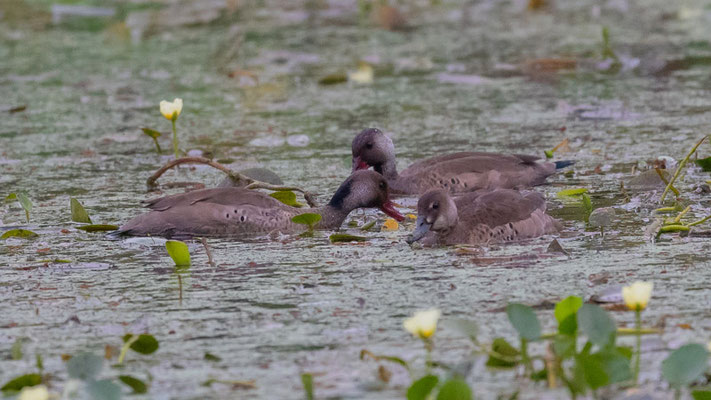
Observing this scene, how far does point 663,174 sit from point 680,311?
2.54 meters

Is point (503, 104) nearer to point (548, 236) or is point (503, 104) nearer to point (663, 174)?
point (663, 174)

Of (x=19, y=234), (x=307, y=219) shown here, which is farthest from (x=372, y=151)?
(x=19, y=234)

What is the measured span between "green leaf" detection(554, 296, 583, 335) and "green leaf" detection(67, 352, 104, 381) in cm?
151

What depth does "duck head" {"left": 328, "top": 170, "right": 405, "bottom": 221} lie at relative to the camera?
6730mm

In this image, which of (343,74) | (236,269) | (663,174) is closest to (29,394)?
(236,269)

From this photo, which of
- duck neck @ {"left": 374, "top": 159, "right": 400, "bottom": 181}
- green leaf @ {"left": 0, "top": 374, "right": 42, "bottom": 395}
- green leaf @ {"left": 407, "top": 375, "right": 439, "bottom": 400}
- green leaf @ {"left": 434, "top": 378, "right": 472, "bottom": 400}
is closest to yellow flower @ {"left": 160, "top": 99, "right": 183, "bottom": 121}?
duck neck @ {"left": 374, "top": 159, "right": 400, "bottom": 181}

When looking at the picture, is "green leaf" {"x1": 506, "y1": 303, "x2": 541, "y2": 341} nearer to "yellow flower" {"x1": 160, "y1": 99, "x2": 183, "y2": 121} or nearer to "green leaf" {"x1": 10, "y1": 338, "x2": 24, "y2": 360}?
"green leaf" {"x1": 10, "y1": 338, "x2": 24, "y2": 360}

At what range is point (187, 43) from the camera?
1441 centimetres

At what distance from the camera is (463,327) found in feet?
13.7

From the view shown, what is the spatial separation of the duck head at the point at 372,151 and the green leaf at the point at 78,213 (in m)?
1.97

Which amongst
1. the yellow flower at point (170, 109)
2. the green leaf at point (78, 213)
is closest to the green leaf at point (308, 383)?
the green leaf at point (78, 213)

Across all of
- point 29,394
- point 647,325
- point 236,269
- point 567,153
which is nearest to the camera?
point 29,394

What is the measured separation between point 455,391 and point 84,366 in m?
1.22

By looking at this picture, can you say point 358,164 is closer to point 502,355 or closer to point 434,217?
point 434,217
